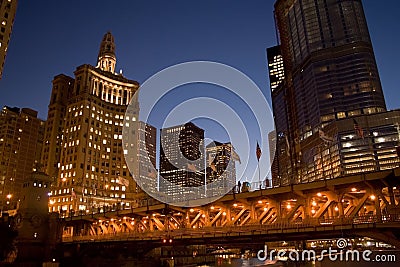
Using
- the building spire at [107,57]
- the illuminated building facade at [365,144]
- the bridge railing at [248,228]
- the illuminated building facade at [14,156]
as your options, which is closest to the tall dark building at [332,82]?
the illuminated building facade at [365,144]

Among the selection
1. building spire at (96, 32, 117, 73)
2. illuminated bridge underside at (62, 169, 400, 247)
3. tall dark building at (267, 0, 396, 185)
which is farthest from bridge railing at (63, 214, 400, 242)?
building spire at (96, 32, 117, 73)

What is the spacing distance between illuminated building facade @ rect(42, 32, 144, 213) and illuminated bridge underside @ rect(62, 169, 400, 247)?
8568cm

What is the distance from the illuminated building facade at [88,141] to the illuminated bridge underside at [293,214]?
281ft

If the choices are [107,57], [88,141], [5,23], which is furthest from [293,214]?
[107,57]

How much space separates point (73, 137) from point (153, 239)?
110m

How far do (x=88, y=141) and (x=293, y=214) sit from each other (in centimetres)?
12437

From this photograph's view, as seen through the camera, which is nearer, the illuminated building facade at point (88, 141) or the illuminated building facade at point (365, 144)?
the illuminated building facade at point (88, 141)

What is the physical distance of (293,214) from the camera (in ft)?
130

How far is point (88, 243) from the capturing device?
220 feet

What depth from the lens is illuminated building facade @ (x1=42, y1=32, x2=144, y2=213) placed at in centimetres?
13888

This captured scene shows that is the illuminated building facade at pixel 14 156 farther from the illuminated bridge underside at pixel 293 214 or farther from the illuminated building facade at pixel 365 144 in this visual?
the illuminated building facade at pixel 365 144

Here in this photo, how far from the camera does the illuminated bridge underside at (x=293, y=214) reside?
3403 cm

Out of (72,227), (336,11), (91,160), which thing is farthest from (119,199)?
(336,11)

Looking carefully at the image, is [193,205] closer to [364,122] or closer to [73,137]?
[73,137]
